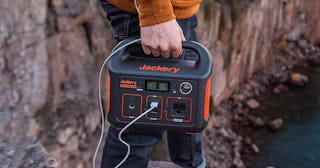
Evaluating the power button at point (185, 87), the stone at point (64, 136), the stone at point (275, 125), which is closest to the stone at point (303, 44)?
the stone at point (275, 125)

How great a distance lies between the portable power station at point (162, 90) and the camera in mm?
1626

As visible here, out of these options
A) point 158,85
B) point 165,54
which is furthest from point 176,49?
point 158,85

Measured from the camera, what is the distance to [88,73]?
21.1 ft

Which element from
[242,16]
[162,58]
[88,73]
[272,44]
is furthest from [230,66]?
[162,58]

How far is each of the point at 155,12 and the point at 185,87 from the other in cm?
27

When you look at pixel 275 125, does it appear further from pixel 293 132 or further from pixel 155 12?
pixel 155 12

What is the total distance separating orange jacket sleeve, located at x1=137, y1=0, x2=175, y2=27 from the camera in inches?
60.0

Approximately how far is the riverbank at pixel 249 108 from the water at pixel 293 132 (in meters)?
0.21

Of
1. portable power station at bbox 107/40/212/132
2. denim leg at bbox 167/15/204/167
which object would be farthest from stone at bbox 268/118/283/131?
portable power station at bbox 107/40/212/132

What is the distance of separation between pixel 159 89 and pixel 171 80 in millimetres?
50

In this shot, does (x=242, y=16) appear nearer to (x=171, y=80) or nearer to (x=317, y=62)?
(x=317, y=62)

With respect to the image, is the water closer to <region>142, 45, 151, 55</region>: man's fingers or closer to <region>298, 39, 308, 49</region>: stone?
<region>298, 39, 308, 49</region>: stone

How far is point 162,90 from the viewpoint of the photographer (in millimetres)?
1632

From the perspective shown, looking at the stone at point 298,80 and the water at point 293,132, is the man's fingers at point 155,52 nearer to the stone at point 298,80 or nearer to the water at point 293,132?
the water at point 293,132
